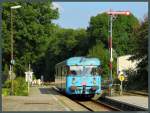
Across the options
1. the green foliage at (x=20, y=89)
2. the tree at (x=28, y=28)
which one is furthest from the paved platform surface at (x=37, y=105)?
the tree at (x=28, y=28)

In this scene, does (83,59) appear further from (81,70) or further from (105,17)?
(105,17)

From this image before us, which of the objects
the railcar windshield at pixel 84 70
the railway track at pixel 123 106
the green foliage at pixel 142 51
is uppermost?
the green foliage at pixel 142 51

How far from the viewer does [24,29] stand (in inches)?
2176

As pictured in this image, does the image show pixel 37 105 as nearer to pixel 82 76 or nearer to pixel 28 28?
pixel 82 76

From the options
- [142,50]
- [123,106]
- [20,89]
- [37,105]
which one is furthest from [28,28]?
[123,106]

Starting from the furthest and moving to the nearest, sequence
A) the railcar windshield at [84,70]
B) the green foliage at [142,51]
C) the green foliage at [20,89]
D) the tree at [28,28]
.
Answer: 1. the tree at [28,28]
2. the green foliage at [142,51]
3. the green foliage at [20,89]
4. the railcar windshield at [84,70]

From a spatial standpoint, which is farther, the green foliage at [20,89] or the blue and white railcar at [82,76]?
the green foliage at [20,89]

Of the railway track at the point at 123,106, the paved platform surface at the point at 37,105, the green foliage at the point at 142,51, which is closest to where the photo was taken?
the railway track at the point at 123,106

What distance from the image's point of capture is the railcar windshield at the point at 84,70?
38156 millimetres

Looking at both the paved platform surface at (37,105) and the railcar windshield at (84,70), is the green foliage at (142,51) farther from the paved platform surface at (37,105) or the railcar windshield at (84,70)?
the paved platform surface at (37,105)

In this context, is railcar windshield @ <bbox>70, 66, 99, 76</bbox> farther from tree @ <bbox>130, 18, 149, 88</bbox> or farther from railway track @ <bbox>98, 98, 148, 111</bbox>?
tree @ <bbox>130, 18, 149, 88</bbox>

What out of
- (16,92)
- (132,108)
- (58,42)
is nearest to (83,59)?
(16,92)

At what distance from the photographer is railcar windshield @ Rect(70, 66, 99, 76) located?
38156 mm

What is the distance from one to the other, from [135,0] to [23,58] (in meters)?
35.5
